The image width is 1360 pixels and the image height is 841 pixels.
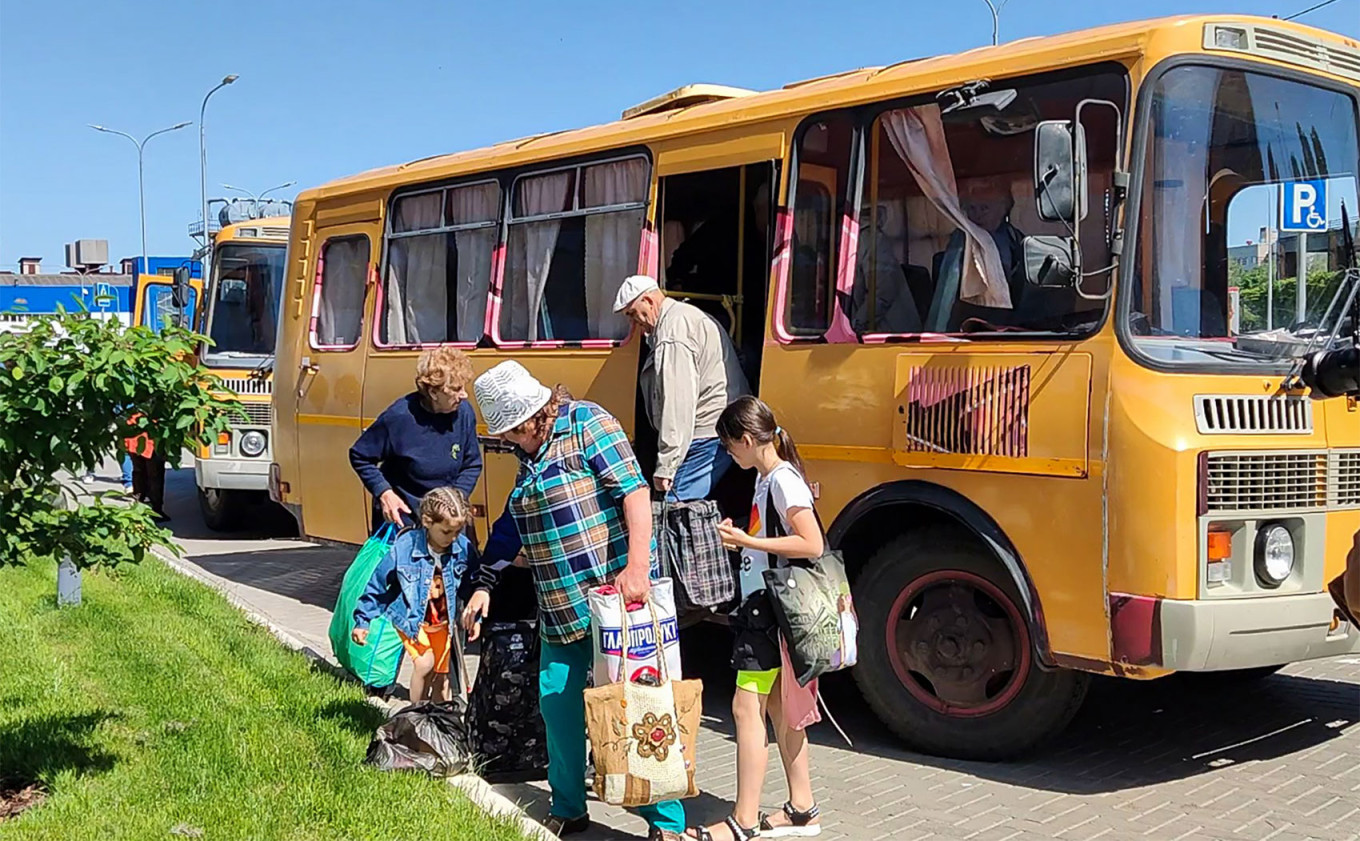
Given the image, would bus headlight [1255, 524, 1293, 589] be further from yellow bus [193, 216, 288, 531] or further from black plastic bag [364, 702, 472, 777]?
yellow bus [193, 216, 288, 531]

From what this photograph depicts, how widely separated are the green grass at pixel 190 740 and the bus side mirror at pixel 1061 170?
311 cm

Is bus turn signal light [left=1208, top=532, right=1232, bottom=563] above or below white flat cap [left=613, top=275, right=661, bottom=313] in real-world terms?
below

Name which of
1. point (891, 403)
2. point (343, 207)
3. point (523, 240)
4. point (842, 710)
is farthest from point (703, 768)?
point (343, 207)

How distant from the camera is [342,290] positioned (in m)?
10.2

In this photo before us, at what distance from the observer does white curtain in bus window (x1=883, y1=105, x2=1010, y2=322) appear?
6.01 metres

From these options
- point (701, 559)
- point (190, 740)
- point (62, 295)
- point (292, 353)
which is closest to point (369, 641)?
point (190, 740)

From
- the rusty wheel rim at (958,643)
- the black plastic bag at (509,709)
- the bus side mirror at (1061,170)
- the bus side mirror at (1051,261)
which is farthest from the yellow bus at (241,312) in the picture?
the bus side mirror at (1061,170)

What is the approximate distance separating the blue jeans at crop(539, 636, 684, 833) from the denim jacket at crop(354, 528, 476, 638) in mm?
1353

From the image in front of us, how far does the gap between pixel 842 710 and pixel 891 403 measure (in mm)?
1794

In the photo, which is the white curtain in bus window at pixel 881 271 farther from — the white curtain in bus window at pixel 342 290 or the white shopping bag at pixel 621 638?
the white curtain in bus window at pixel 342 290

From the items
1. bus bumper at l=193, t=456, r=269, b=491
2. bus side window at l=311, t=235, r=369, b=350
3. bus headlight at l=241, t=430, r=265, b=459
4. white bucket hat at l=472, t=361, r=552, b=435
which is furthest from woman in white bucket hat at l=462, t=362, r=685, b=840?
bus headlight at l=241, t=430, r=265, b=459

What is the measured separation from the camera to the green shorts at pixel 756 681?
16.4 ft

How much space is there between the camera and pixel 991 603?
5.96 metres

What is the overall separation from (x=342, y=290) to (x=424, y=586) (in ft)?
14.9
